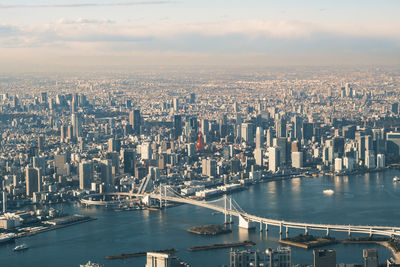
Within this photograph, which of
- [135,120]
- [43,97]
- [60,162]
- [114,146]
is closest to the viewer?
[60,162]

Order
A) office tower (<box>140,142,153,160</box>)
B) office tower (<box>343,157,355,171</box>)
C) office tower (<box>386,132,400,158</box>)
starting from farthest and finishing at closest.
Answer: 1. office tower (<box>386,132,400,158</box>)
2. office tower (<box>140,142,153,160</box>)
3. office tower (<box>343,157,355,171</box>)

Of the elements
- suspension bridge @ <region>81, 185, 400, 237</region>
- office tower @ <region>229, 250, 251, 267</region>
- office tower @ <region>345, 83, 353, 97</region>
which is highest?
office tower @ <region>345, 83, 353, 97</region>

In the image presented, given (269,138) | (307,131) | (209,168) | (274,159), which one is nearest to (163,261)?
(209,168)

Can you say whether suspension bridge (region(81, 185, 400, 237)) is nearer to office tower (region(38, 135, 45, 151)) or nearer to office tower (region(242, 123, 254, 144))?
office tower (region(38, 135, 45, 151))

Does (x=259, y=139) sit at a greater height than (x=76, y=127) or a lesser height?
lesser

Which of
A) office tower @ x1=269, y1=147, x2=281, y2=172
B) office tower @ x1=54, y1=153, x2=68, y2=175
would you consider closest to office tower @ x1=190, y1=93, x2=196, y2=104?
office tower @ x1=269, y1=147, x2=281, y2=172

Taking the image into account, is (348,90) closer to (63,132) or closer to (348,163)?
(63,132)
